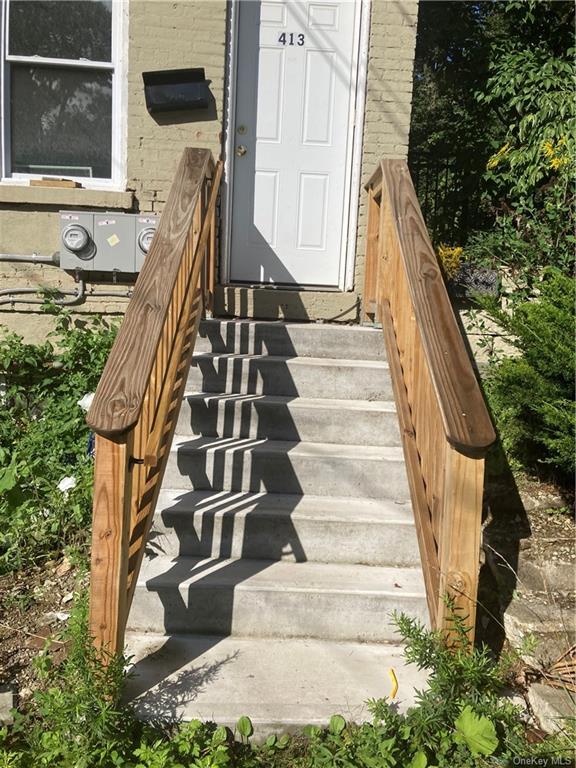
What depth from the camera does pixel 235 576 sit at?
333cm

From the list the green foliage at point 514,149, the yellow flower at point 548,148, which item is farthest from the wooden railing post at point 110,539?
the yellow flower at point 548,148

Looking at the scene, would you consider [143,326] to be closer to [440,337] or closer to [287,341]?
[440,337]

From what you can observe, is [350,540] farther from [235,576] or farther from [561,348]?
[561,348]

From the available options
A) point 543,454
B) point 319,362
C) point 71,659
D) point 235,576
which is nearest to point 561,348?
point 543,454

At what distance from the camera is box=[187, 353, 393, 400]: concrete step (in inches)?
174

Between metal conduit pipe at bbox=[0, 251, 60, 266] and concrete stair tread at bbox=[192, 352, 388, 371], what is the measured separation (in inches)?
59.8

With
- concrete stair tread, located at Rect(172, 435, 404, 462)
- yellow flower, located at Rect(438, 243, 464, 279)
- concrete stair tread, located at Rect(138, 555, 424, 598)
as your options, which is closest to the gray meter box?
concrete stair tread, located at Rect(172, 435, 404, 462)

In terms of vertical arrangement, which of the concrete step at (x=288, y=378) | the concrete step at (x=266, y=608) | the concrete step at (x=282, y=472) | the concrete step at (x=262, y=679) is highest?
the concrete step at (x=288, y=378)

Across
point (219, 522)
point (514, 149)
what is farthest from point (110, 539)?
point (514, 149)

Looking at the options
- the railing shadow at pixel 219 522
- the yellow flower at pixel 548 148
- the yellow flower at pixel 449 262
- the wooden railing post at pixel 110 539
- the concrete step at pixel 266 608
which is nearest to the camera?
the wooden railing post at pixel 110 539

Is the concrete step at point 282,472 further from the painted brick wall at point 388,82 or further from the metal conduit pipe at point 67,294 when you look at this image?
the painted brick wall at point 388,82

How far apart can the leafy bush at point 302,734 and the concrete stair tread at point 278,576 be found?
1.94 feet

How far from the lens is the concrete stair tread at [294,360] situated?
14.6ft

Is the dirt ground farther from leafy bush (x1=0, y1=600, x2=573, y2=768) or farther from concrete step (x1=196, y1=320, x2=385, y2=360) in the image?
concrete step (x1=196, y1=320, x2=385, y2=360)
